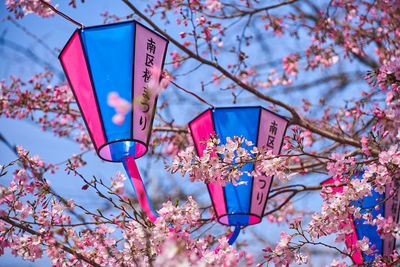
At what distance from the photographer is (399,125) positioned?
206cm

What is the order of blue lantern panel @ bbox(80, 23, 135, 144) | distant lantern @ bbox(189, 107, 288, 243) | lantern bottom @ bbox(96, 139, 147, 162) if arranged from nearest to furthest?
1. blue lantern panel @ bbox(80, 23, 135, 144)
2. lantern bottom @ bbox(96, 139, 147, 162)
3. distant lantern @ bbox(189, 107, 288, 243)

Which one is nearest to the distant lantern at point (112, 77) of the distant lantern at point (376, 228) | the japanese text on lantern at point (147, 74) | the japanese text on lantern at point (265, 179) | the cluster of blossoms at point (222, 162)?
the japanese text on lantern at point (147, 74)

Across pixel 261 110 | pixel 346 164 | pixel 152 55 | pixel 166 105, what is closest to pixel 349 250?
pixel 346 164

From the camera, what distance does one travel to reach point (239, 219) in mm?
2109

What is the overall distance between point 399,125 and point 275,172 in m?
0.75

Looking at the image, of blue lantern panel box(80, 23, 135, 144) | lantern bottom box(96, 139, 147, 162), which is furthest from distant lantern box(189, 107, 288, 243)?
blue lantern panel box(80, 23, 135, 144)

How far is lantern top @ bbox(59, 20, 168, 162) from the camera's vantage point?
5.38ft

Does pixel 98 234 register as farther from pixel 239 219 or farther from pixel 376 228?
pixel 376 228

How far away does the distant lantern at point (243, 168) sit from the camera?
2.06 m

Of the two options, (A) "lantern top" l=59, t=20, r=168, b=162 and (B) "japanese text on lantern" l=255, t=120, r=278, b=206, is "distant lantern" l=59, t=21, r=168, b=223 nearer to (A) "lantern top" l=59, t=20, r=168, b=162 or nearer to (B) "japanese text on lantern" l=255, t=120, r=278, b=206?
(A) "lantern top" l=59, t=20, r=168, b=162

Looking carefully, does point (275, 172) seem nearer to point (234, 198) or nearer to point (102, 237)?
point (234, 198)

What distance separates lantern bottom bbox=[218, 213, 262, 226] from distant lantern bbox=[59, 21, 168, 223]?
58 centimetres

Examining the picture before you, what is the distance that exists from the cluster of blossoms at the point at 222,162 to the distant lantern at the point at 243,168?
0.12 metres

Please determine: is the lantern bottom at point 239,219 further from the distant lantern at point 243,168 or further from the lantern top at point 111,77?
the lantern top at point 111,77
